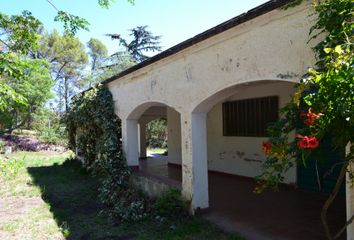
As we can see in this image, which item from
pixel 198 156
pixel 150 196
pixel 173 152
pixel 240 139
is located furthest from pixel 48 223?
pixel 173 152

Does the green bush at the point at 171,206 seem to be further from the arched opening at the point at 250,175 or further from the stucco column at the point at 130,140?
the stucco column at the point at 130,140

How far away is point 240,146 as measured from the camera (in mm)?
10023

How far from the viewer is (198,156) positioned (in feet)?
21.8

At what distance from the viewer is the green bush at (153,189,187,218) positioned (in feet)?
21.9

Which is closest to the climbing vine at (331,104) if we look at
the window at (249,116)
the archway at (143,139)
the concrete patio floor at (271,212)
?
the concrete patio floor at (271,212)

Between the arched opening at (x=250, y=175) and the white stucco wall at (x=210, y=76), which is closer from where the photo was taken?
the white stucco wall at (x=210, y=76)

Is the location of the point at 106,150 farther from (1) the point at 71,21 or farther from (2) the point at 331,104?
(2) the point at 331,104

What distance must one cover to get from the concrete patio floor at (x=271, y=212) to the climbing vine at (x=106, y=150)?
70.6 inches

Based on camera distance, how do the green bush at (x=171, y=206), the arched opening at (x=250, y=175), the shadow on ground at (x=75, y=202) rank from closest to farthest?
1. the arched opening at (x=250, y=175)
2. the shadow on ground at (x=75, y=202)
3. the green bush at (x=171, y=206)

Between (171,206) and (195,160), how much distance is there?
1.08m

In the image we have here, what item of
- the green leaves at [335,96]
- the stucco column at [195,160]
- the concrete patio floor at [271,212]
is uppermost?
the green leaves at [335,96]

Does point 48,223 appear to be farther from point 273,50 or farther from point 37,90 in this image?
point 37,90

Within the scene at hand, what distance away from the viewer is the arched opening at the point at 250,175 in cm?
579

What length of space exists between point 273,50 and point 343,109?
2513 millimetres
